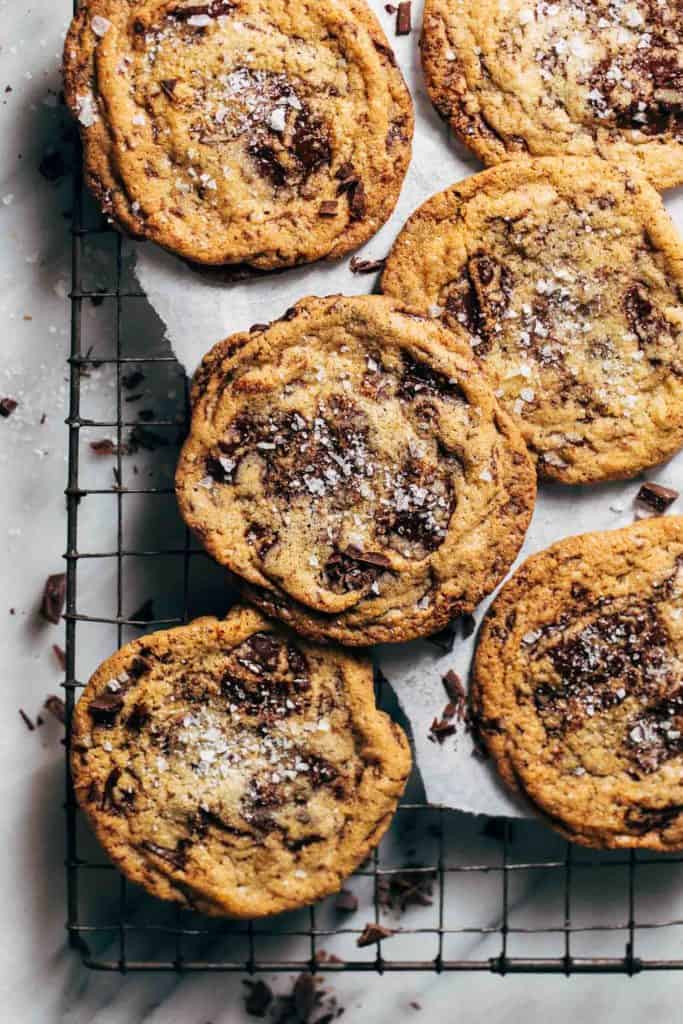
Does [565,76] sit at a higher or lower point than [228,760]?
higher

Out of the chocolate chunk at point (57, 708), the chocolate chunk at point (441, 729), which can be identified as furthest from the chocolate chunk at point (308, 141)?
the chocolate chunk at point (57, 708)

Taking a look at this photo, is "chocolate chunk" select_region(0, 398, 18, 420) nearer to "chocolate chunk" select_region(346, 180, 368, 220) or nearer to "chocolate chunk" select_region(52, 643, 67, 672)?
"chocolate chunk" select_region(52, 643, 67, 672)

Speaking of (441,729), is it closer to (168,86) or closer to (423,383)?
(423,383)

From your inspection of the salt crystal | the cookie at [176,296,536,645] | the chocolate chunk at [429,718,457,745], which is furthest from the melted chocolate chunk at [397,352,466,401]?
the salt crystal

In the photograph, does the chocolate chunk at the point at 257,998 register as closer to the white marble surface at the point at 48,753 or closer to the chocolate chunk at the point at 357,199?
the white marble surface at the point at 48,753

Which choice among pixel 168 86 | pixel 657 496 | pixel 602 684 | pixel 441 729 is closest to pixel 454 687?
pixel 441 729

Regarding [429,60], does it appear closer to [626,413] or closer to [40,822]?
[626,413]
